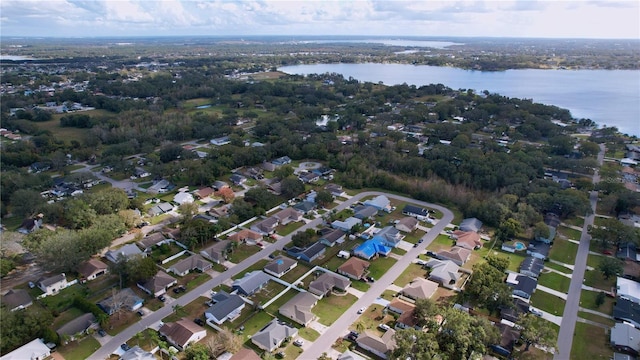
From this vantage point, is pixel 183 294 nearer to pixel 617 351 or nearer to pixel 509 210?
pixel 617 351

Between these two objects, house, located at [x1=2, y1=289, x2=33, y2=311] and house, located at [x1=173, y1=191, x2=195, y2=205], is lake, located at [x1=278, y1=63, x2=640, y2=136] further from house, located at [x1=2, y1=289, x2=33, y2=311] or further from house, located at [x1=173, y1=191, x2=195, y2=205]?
house, located at [x1=2, y1=289, x2=33, y2=311]

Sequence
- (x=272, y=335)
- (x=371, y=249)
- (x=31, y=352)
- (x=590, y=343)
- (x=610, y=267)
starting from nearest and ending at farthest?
1. (x=31, y=352)
2. (x=272, y=335)
3. (x=590, y=343)
4. (x=610, y=267)
5. (x=371, y=249)

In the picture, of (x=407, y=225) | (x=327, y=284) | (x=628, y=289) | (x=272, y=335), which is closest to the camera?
(x=272, y=335)

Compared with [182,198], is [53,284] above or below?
below

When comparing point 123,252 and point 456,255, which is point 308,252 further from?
point 123,252

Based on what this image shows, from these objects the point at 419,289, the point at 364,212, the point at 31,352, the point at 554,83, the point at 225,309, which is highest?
the point at 554,83

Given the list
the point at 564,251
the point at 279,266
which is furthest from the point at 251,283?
the point at 564,251

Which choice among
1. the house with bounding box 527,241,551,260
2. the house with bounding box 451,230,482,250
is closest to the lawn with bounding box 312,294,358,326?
the house with bounding box 451,230,482,250
